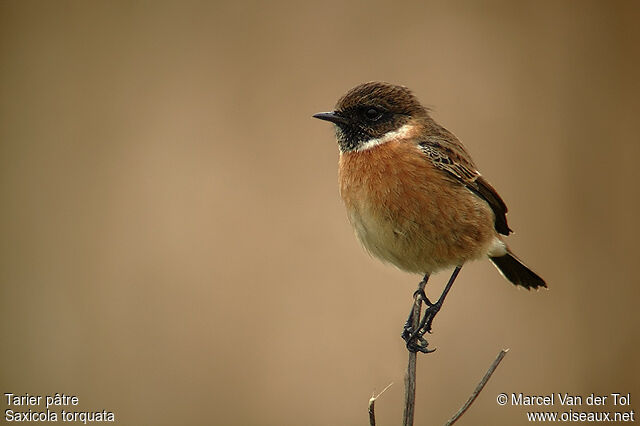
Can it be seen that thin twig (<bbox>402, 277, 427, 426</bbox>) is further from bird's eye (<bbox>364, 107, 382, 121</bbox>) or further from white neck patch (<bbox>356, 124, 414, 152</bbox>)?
bird's eye (<bbox>364, 107, 382, 121</bbox>)

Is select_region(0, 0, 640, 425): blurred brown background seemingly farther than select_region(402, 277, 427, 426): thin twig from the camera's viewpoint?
Yes

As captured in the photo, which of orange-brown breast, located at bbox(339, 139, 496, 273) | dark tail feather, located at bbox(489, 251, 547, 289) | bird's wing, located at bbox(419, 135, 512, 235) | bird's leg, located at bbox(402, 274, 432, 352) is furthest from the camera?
dark tail feather, located at bbox(489, 251, 547, 289)

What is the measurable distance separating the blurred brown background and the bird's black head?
2206mm

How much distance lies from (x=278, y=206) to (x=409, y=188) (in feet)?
9.97

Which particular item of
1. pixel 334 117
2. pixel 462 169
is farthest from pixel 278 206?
pixel 462 169

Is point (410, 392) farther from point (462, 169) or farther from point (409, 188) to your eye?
point (462, 169)

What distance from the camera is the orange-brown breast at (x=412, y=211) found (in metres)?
4.15

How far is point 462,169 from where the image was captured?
4422 mm

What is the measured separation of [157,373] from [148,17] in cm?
384

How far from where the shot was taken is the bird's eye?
14.8ft

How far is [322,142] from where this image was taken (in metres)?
7.38

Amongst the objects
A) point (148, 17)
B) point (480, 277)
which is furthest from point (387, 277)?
point (148, 17)

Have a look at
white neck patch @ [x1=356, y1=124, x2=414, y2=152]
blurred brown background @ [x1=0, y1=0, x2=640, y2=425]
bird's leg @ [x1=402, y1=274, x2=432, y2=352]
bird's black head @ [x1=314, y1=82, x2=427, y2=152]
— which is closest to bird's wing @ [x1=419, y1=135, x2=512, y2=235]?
white neck patch @ [x1=356, y1=124, x2=414, y2=152]

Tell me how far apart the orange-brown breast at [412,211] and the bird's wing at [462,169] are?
0.05 meters
